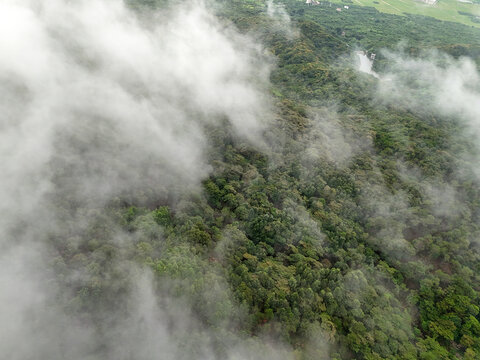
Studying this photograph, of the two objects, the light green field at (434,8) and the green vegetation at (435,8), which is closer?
the green vegetation at (435,8)

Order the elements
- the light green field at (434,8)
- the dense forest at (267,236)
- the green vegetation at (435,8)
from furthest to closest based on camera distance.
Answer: the light green field at (434,8) < the green vegetation at (435,8) < the dense forest at (267,236)

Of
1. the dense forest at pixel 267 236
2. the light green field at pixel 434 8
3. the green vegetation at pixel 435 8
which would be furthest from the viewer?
the light green field at pixel 434 8

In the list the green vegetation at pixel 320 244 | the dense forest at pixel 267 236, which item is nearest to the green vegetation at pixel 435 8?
the dense forest at pixel 267 236

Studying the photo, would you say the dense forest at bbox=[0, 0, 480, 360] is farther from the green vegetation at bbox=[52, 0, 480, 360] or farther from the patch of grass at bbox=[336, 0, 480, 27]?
the patch of grass at bbox=[336, 0, 480, 27]

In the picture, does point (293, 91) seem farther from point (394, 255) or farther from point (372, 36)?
point (372, 36)

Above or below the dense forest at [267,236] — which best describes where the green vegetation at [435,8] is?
above

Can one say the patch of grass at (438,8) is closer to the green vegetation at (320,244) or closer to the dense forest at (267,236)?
the dense forest at (267,236)
